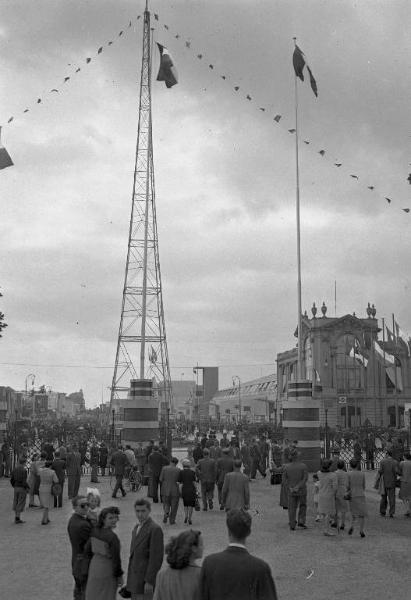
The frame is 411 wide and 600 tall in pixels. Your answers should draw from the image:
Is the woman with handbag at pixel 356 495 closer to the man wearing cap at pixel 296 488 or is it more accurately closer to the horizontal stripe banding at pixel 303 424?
the man wearing cap at pixel 296 488

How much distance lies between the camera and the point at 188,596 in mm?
5105

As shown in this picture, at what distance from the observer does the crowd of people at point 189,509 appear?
4953 millimetres

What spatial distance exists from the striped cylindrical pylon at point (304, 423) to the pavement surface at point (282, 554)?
27.1 ft

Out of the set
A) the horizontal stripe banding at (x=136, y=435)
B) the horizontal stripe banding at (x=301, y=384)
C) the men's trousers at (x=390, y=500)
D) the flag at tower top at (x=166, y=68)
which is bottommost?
the men's trousers at (x=390, y=500)

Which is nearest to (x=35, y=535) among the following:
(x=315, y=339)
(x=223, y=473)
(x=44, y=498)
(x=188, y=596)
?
(x=44, y=498)

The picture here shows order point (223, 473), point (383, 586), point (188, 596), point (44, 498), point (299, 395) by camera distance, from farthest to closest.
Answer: point (299, 395) → point (223, 473) → point (44, 498) → point (383, 586) → point (188, 596)

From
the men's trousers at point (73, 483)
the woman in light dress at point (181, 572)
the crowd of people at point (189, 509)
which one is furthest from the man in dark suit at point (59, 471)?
the woman in light dress at point (181, 572)

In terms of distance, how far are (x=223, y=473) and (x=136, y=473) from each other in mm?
5020

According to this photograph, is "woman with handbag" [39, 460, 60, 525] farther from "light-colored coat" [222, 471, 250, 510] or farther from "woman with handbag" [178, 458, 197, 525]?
"light-colored coat" [222, 471, 250, 510]

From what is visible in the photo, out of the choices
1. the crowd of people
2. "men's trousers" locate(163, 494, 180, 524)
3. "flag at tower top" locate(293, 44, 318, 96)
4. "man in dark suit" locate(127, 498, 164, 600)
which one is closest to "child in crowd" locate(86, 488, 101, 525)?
the crowd of people

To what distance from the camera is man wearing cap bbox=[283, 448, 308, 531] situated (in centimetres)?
1429

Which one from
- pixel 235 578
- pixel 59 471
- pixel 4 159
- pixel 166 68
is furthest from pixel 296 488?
pixel 166 68

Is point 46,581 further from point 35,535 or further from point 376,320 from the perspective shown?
point 376,320

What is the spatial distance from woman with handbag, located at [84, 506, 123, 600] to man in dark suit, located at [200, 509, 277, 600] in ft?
6.71
